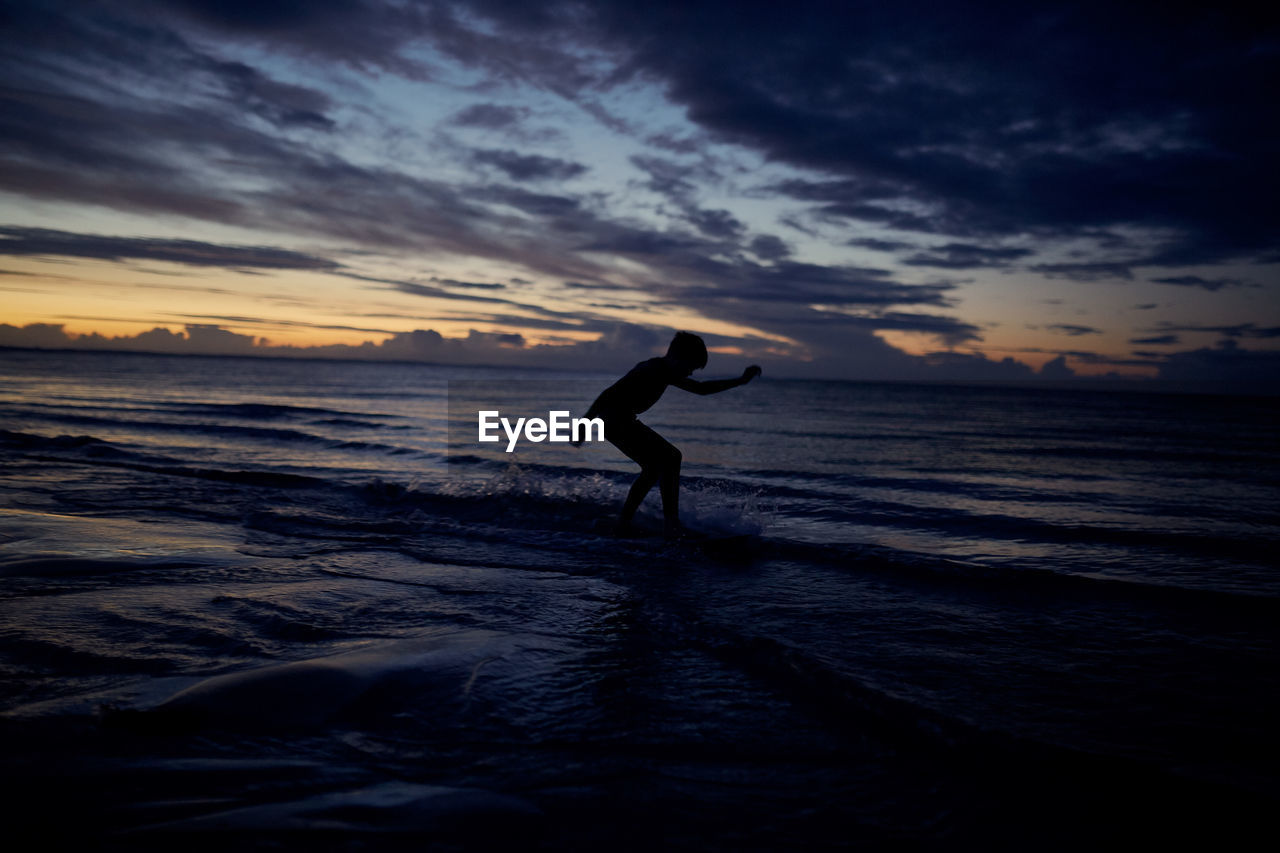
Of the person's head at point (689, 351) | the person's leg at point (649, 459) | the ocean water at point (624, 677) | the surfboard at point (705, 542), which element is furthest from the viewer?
the person's leg at point (649, 459)

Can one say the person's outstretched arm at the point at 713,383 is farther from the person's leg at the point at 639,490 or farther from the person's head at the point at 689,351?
the person's leg at the point at 639,490

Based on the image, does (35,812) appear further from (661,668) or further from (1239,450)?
(1239,450)

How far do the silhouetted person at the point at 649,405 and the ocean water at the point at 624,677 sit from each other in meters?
0.71

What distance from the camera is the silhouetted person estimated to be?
678 cm

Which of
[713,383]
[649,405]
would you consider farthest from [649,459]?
[713,383]

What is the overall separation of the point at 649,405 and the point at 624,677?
3.85 m

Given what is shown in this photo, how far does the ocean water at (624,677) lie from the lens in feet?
8.12

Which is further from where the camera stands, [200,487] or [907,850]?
[200,487]

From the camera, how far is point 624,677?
373 centimetres

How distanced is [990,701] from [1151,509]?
32.6ft

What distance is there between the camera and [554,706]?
10.8 ft

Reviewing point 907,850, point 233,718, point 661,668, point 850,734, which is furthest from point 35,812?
point 850,734

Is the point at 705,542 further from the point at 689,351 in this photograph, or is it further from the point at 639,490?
the point at 689,351
